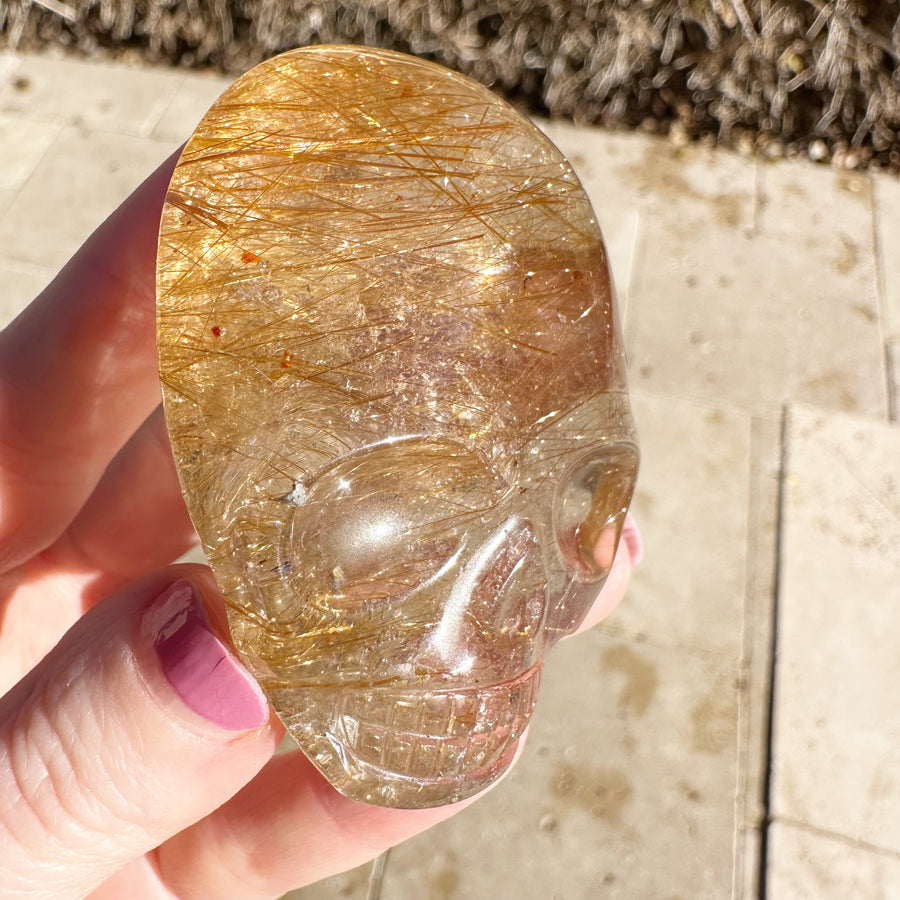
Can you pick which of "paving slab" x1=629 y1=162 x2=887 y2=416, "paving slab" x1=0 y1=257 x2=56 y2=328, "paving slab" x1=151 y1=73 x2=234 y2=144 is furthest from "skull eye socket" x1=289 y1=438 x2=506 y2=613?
"paving slab" x1=151 y1=73 x2=234 y2=144

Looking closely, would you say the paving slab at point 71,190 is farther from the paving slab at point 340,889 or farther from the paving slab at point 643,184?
the paving slab at point 340,889

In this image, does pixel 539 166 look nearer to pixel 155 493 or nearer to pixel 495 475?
pixel 495 475

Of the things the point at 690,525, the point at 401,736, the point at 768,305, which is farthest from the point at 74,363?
the point at 768,305

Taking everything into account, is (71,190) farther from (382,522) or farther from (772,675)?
(772,675)

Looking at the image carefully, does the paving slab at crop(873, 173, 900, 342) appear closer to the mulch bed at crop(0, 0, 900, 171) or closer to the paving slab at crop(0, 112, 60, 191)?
the mulch bed at crop(0, 0, 900, 171)

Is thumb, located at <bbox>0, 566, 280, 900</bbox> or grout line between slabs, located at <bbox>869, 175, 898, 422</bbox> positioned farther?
grout line between slabs, located at <bbox>869, 175, 898, 422</bbox>

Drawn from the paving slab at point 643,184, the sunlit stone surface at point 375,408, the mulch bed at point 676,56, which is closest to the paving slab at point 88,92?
the mulch bed at point 676,56
